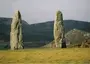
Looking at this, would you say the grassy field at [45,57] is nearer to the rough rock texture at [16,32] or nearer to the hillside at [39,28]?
the rough rock texture at [16,32]

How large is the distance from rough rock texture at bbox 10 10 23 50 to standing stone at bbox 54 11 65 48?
49.1 inches

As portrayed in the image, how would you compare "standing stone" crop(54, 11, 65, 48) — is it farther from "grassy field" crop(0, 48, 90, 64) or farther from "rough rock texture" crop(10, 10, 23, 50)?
"grassy field" crop(0, 48, 90, 64)

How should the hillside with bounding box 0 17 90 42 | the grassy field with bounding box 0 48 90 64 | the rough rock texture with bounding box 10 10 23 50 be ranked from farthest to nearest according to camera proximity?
the hillside with bounding box 0 17 90 42, the rough rock texture with bounding box 10 10 23 50, the grassy field with bounding box 0 48 90 64

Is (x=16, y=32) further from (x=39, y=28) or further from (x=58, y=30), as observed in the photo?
(x=39, y=28)

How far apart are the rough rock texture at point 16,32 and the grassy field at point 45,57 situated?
7.40ft

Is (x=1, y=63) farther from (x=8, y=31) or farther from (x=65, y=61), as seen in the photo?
(x=8, y=31)

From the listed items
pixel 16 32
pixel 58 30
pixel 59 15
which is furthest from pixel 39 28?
pixel 16 32

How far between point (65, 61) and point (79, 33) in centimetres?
436

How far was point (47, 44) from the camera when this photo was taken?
10.2m

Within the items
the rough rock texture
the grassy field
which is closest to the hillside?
the rough rock texture

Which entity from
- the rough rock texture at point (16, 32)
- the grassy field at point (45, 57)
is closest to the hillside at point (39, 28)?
the rough rock texture at point (16, 32)

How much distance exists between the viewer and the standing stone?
9805 millimetres

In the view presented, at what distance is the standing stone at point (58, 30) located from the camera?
980 cm

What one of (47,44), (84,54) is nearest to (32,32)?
(47,44)
